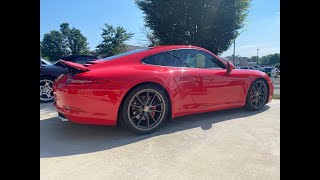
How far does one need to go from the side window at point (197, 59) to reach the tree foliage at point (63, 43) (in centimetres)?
4830

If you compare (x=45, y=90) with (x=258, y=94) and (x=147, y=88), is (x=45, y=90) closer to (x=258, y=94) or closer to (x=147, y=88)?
(x=147, y=88)

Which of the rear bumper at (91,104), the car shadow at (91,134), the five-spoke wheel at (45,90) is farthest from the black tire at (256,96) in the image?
the five-spoke wheel at (45,90)

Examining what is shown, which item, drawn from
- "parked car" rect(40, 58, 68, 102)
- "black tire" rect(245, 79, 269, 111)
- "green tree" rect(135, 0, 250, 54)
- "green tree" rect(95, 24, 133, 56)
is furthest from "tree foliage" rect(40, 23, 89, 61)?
"black tire" rect(245, 79, 269, 111)

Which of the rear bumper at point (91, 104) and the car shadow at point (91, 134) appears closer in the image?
the car shadow at point (91, 134)

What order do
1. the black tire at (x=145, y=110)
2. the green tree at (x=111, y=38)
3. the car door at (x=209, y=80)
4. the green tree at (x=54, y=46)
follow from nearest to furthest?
the black tire at (x=145, y=110)
the car door at (x=209, y=80)
the green tree at (x=111, y=38)
the green tree at (x=54, y=46)

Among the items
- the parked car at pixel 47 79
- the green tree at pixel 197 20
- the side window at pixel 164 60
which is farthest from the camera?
the green tree at pixel 197 20

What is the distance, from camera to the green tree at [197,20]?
10531 mm

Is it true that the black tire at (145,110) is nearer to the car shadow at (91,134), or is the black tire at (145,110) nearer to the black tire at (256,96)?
the car shadow at (91,134)

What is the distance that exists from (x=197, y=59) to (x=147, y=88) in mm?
1130

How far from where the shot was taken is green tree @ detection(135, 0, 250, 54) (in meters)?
10.5

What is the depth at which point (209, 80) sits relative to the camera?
380cm

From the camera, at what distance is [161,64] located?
3547 mm
